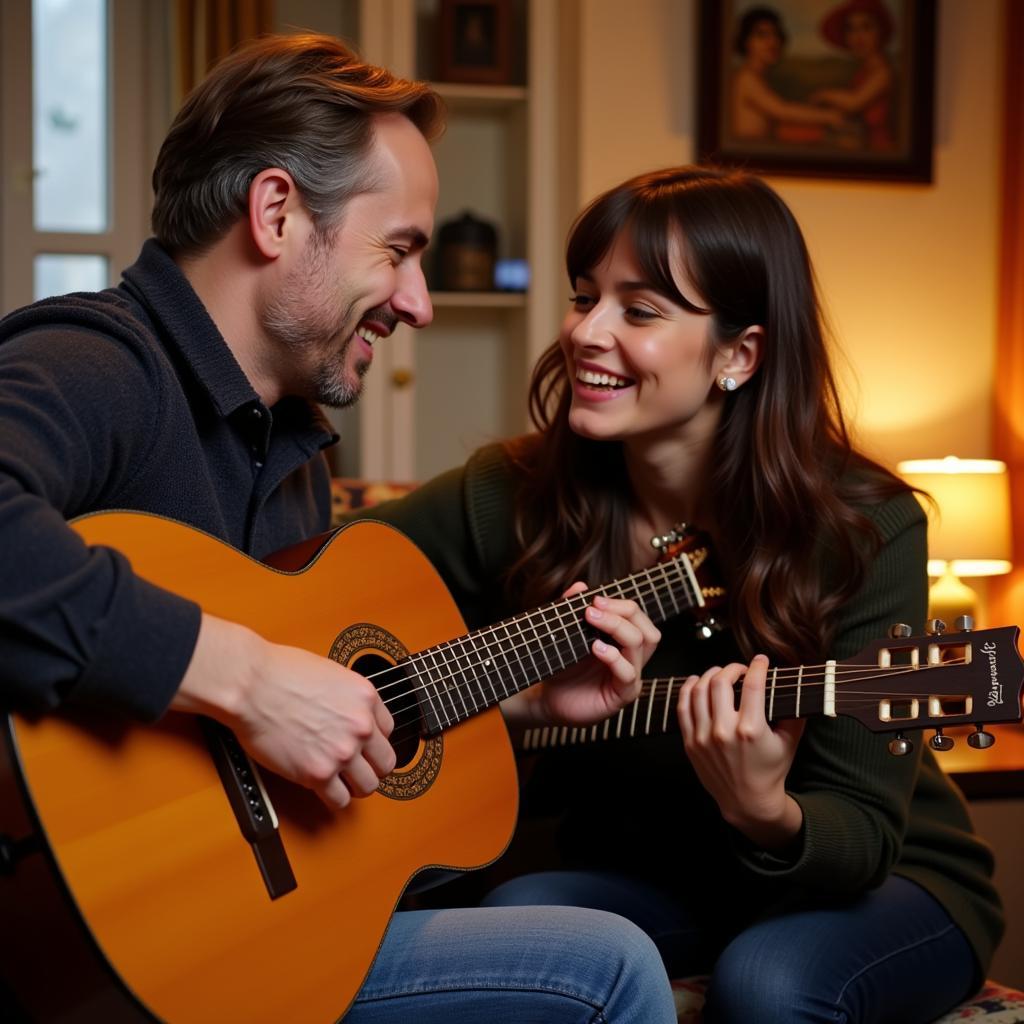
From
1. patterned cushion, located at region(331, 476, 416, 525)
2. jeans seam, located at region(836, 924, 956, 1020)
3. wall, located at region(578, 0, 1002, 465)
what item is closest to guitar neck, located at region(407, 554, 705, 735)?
jeans seam, located at region(836, 924, 956, 1020)

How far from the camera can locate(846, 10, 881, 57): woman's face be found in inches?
123

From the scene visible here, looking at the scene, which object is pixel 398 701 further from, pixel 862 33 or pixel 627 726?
pixel 862 33

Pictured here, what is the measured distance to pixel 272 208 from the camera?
1323 millimetres

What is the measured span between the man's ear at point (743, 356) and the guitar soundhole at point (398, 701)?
1.85 feet

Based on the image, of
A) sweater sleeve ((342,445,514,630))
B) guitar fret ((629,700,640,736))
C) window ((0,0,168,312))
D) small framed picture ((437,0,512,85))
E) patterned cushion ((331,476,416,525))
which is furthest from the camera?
window ((0,0,168,312))

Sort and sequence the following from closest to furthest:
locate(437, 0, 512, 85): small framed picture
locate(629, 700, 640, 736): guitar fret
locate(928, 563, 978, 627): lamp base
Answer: locate(629, 700, 640, 736): guitar fret, locate(928, 563, 978, 627): lamp base, locate(437, 0, 512, 85): small framed picture

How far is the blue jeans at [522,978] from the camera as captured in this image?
3.66 ft

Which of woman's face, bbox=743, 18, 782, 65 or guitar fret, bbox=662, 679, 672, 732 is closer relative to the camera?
guitar fret, bbox=662, 679, 672, 732

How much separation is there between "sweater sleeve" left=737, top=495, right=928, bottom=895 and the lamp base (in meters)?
1.33

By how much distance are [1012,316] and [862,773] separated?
7.14 feet

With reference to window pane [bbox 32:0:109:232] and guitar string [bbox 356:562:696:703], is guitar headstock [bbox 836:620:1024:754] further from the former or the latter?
window pane [bbox 32:0:109:232]

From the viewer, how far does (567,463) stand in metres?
1.63

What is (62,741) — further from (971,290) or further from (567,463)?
(971,290)

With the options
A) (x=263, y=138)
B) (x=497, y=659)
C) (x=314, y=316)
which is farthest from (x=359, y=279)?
(x=497, y=659)
